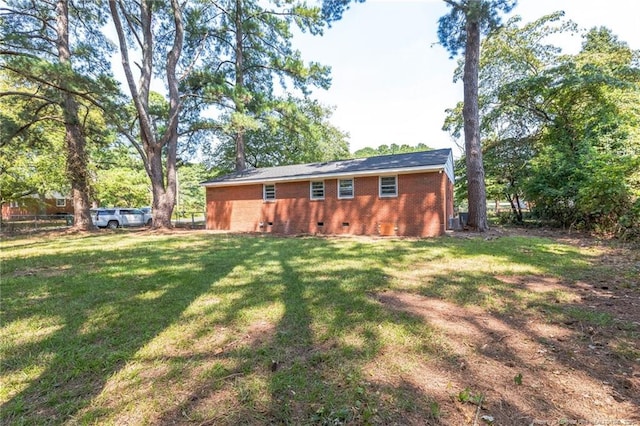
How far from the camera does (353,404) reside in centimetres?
210

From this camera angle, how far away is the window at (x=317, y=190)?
14.2 meters

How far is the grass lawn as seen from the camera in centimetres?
208

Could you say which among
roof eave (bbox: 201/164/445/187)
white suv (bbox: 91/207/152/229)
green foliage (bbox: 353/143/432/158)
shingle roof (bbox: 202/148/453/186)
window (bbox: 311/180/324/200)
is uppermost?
green foliage (bbox: 353/143/432/158)

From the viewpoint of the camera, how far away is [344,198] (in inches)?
535

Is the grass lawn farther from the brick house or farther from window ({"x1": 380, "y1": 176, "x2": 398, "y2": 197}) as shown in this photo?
window ({"x1": 380, "y1": 176, "x2": 398, "y2": 197})

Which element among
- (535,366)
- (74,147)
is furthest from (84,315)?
(74,147)

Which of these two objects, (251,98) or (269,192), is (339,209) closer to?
(269,192)

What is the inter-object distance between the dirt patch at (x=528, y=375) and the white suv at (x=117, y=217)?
2221 centimetres

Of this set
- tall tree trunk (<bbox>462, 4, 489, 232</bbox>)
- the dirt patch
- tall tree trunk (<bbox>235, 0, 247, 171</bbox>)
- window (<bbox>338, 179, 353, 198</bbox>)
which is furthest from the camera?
tall tree trunk (<bbox>235, 0, 247, 171</bbox>)

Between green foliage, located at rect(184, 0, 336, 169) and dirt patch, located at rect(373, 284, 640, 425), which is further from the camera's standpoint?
green foliage, located at rect(184, 0, 336, 169)

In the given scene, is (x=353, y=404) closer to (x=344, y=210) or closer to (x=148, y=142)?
(x=344, y=210)

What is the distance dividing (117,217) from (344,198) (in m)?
16.2

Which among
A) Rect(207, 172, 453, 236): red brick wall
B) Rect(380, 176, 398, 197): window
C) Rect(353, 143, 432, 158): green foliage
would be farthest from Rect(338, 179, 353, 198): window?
Rect(353, 143, 432, 158): green foliage

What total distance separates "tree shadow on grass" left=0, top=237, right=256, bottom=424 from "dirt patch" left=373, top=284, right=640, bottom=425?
265 centimetres
